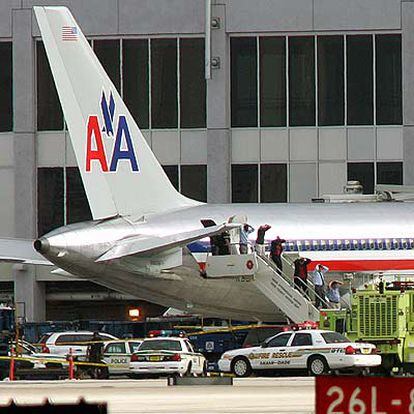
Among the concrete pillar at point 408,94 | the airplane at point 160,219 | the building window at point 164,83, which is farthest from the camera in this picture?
the building window at point 164,83

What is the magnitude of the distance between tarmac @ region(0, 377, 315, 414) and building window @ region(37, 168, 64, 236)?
30.8m

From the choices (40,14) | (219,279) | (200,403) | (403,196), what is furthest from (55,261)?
(200,403)

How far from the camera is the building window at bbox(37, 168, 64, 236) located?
64000mm

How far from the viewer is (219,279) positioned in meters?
42.8

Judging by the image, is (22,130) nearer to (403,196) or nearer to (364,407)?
(403,196)

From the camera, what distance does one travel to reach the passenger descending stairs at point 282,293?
42.0 meters

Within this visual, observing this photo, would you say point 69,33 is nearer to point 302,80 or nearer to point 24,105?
point 24,105

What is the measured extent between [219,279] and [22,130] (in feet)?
76.8

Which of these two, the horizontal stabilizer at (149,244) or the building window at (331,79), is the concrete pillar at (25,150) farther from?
the horizontal stabilizer at (149,244)

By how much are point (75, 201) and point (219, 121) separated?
6701mm

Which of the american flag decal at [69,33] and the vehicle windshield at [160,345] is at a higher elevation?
the american flag decal at [69,33]

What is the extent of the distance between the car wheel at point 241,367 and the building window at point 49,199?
2598cm

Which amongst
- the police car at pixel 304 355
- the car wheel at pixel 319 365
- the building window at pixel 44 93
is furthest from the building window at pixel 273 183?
the car wheel at pixel 319 365

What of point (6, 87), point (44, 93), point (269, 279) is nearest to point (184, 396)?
point (269, 279)
